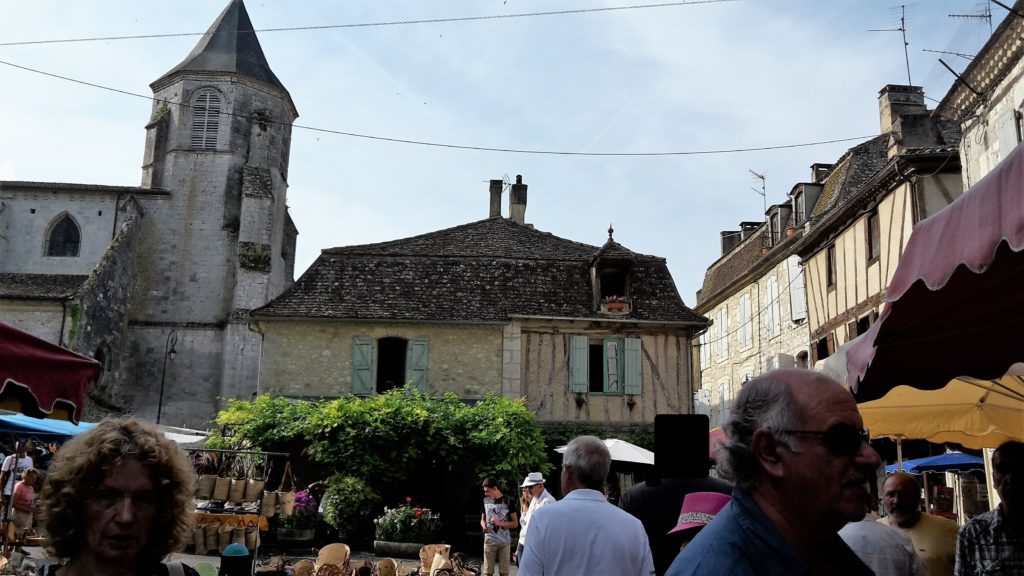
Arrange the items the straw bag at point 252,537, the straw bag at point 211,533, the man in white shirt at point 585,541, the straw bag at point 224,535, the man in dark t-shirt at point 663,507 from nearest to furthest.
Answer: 1. the man in white shirt at point 585,541
2. the man in dark t-shirt at point 663,507
3. the straw bag at point 252,537
4. the straw bag at point 224,535
5. the straw bag at point 211,533

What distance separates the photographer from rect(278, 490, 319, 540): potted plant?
14.3 m

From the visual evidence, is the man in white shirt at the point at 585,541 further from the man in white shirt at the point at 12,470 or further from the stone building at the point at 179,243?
the stone building at the point at 179,243

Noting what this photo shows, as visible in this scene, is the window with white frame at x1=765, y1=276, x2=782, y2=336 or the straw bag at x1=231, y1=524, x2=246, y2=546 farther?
the window with white frame at x1=765, y1=276, x2=782, y2=336

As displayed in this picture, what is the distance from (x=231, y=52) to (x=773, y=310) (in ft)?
71.2

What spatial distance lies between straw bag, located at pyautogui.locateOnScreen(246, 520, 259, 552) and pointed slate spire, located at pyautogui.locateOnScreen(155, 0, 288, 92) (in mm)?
23785

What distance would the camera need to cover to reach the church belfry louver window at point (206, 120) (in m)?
29.8

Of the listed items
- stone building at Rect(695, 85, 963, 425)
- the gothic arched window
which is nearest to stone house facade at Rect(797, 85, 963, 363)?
stone building at Rect(695, 85, 963, 425)

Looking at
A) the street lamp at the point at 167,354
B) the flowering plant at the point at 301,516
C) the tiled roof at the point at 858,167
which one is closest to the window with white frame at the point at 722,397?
the tiled roof at the point at 858,167

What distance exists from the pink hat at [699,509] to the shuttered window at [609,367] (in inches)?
598

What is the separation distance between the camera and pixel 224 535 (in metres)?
10.5

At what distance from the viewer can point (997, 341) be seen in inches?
159

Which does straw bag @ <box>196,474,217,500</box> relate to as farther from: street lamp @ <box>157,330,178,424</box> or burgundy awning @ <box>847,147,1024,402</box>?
street lamp @ <box>157,330,178,424</box>

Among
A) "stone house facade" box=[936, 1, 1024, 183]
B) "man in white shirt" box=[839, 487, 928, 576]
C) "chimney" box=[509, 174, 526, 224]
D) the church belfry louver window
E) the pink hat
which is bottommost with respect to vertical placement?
"man in white shirt" box=[839, 487, 928, 576]

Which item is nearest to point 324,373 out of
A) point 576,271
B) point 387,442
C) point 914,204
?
point 387,442
